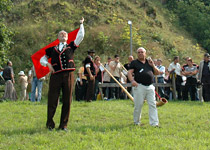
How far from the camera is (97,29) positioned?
30.3m

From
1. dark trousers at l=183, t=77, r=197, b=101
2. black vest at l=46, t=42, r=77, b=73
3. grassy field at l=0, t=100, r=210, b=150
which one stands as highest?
black vest at l=46, t=42, r=77, b=73

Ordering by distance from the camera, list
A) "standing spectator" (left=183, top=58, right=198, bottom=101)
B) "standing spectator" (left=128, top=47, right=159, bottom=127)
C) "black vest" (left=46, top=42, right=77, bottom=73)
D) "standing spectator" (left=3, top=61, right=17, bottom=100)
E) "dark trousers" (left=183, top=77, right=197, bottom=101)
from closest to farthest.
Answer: "black vest" (left=46, top=42, right=77, bottom=73) < "standing spectator" (left=128, top=47, right=159, bottom=127) < "standing spectator" (left=183, top=58, right=198, bottom=101) < "dark trousers" (left=183, top=77, right=197, bottom=101) < "standing spectator" (left=3, top=61, right=17, bottom=100)

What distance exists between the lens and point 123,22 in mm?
32625

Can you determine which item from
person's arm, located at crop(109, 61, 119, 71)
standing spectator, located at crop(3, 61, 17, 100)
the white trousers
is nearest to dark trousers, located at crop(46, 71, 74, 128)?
the white trousers

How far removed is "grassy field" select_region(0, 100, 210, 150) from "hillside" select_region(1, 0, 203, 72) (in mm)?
16716

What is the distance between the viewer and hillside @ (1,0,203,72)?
2866 centimetres

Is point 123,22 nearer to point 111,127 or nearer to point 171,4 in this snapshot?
point 171,4

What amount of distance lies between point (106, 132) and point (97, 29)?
78.1 feet

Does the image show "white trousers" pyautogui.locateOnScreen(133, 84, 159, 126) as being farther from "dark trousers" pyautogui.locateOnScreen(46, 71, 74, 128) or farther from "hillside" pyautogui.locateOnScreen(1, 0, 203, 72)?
"hillside" pyautogui.locateOnScreen(1, 0, 203, 72)

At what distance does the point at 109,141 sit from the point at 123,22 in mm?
27161

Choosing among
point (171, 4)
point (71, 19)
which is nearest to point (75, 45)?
point (71, 19)

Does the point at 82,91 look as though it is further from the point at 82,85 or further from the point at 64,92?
the point at 64,92

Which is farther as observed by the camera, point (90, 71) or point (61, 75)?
point (90, 71)

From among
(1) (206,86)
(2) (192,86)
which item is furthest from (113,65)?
(1) (206,86)
